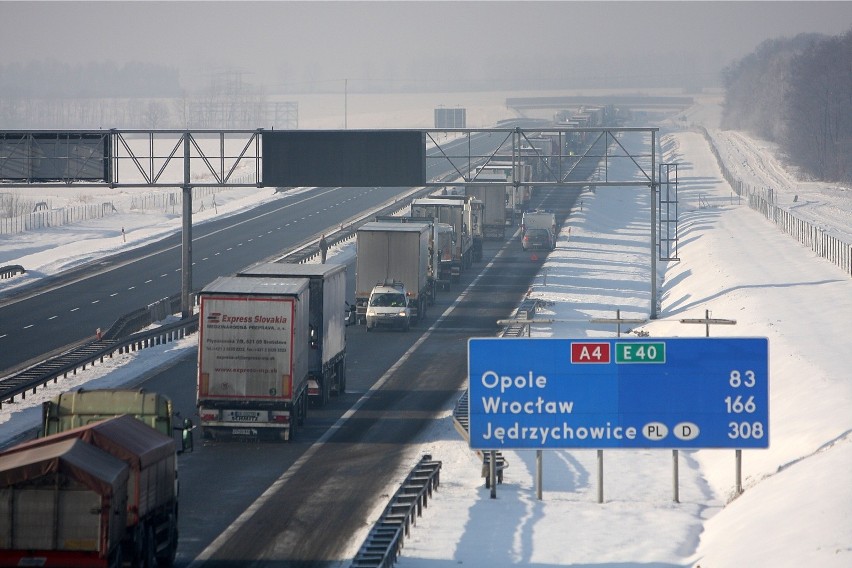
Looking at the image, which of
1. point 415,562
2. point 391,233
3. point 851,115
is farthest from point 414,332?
point 851,115

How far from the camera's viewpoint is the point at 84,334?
51.0m

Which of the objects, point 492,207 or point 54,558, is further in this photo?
point 492,207

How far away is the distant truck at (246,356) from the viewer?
31125 millimetres

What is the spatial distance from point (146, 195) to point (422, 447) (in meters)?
108

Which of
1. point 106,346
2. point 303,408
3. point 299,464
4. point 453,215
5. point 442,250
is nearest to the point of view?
point 299,464

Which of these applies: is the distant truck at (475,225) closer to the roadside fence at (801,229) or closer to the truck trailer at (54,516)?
the roadside fence at (801,229)

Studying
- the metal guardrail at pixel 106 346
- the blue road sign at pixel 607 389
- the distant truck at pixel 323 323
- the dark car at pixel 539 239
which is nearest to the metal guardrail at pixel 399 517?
the blue road sign at pixel 607 389

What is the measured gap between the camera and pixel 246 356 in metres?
31.1

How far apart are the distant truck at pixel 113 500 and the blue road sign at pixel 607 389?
21.9 ft

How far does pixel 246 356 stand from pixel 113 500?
13017 mm

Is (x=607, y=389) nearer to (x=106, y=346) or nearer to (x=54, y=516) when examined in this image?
(x=54, y=516)

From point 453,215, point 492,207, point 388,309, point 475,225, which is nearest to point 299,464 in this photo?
point 388,309

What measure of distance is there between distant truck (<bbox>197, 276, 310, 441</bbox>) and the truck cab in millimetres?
19433

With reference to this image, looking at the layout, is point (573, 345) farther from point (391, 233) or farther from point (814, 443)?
point (391, 233)
